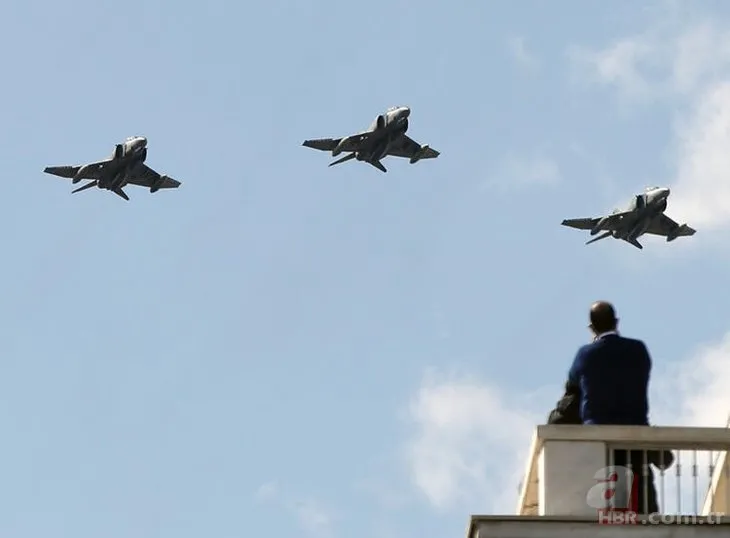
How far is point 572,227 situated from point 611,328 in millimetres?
77244

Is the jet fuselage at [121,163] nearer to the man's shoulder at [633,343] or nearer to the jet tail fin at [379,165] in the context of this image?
the jet tail fin at [379,165]

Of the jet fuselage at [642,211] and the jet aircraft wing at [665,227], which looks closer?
the jet fuselage at [642,211]

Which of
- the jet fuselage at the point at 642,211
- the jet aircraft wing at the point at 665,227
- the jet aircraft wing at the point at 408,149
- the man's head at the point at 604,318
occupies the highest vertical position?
the jet aircraft wing at the point at 408,149

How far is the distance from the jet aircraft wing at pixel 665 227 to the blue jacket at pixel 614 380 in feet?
249

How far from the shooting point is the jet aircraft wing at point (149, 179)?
94125 millimetres

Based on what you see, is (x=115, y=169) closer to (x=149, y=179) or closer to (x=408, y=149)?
(x=149, y=179)

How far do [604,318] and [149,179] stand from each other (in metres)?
85.8

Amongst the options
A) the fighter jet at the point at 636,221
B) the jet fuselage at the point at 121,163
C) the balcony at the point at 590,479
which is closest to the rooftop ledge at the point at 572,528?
the balcony at the point at 590,479

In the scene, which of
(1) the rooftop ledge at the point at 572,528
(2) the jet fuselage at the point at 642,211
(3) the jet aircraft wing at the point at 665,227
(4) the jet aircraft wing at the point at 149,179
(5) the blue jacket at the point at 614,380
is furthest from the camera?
(4) the jet aircraft wing at the point at 149,179

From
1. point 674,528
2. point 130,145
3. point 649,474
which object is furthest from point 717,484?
point 130,145

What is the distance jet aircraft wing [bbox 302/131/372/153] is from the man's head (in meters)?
75.2

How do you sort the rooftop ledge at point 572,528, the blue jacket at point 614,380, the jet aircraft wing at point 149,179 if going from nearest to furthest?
the rooftop ledge at point 572,528 < the blue jacket at point 614,380 < the jet aircraft wing at point 149,179

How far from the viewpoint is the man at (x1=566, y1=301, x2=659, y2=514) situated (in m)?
12.3

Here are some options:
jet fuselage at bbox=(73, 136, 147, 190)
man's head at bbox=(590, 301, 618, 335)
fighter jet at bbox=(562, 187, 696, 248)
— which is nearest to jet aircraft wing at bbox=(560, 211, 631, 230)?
fighter jet at bbox=(562, 187, 696, 248)
